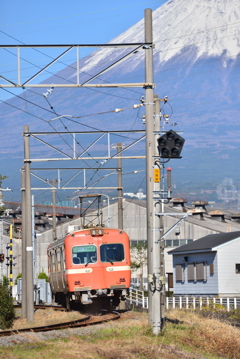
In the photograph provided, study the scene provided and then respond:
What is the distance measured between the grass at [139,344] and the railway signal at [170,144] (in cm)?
467

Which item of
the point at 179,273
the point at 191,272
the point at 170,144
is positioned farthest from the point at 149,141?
the point at 179,273

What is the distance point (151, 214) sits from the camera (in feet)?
59.2

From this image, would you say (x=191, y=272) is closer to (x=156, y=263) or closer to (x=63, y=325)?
(x=63, y=325)

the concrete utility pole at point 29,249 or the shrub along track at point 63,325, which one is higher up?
the concrete utility pole at point 29,249

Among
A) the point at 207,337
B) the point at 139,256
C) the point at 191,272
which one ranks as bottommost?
the point at 191,272

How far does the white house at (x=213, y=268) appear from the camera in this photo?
41.3m

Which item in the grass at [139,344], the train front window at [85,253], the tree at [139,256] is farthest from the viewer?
the tree at [139,256]

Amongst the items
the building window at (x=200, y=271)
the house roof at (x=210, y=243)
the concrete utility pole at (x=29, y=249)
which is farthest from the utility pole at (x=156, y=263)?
the building window at (x=200, y=271)

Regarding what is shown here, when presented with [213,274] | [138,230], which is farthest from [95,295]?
[138,230]

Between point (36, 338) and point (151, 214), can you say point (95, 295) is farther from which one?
point (36, 338)

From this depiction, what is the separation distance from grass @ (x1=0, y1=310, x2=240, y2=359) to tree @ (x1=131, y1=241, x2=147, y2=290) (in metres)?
49.7

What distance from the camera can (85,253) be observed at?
25.5 meters

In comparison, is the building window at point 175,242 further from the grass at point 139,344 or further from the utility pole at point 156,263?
the utility pole at point 156,263

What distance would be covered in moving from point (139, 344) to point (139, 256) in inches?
2167
